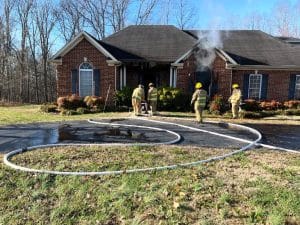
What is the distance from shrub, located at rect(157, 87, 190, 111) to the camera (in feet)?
61.2

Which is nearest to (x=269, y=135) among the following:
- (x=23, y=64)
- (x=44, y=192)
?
(x=44, y=192)

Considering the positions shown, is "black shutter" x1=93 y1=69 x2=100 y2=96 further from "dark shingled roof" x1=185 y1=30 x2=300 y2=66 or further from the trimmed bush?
"dark shingled roof" x1=185 y1=30 x2=300 y2=66

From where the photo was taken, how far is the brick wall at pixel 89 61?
66.3ft

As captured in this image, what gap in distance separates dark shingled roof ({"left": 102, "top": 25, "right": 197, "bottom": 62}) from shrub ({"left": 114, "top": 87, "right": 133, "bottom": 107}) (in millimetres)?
2701

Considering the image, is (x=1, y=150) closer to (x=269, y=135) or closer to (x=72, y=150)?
(x=72, y=150)

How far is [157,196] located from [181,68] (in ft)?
50.3

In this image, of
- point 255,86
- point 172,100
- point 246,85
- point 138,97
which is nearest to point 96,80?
point 172,100

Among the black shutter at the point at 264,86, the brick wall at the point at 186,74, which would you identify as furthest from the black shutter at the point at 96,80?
the black shutter at the point at 264,86

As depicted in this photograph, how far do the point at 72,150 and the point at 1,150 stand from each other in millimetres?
1881

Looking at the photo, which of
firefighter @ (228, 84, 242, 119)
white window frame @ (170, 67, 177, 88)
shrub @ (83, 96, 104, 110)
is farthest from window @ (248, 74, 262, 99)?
shrub @ (83, 96, 104, 110)

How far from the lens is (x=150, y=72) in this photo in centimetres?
2255

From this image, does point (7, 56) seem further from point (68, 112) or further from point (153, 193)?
point (153, 193)

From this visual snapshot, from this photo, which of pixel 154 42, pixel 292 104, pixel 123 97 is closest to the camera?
pixel 292 104

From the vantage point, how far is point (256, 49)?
22.3 meters
